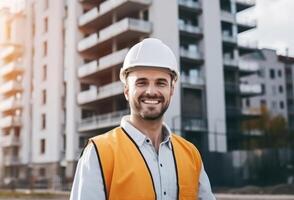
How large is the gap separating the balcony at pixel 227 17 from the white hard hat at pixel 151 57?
39135 millimetres

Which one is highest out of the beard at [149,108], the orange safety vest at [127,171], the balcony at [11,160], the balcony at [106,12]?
the balcony at [106,12]

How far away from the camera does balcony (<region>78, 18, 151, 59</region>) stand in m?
33.9

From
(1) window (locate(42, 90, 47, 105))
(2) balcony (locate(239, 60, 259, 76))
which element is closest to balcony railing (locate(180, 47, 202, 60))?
(2) balcony (locate(239, 60, 259, 76))

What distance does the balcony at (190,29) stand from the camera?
3547 centimetres

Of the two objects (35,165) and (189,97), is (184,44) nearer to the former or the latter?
(189,97)

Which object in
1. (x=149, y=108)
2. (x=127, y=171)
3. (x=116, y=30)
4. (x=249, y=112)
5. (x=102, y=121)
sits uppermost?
(x=116, y=30)

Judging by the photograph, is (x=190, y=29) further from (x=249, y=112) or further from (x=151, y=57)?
(x=151, y=57)

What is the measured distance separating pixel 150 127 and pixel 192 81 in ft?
109

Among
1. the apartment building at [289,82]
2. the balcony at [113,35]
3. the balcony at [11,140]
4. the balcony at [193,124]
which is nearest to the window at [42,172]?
the balcony at [11,140]

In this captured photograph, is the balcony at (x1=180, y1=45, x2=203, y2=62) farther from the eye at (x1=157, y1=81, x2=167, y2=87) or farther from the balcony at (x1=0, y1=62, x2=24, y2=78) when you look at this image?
the eye at (x1=157, y1=81, x2=167, y2=87)

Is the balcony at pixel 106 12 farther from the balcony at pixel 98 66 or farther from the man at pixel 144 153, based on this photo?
the man at pixel 144 153

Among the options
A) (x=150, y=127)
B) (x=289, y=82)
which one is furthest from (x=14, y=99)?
(x=150, y=127)

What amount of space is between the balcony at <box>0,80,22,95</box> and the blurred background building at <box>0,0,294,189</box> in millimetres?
188

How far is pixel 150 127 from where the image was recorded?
7.60 ft
